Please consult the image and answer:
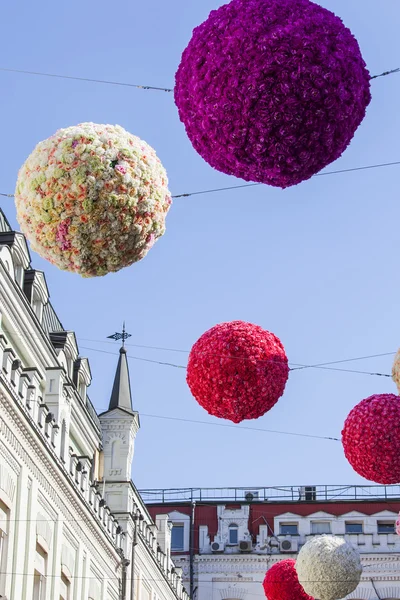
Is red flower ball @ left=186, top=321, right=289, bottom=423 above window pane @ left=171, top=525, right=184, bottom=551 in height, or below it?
below

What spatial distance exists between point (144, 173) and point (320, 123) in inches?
69.3

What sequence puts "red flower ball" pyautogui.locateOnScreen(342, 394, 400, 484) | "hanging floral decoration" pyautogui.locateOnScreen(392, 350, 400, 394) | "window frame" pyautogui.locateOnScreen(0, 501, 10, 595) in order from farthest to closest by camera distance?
1. "window frame" pyautogui.locateOnScreen(0, 501, 10, 595)
2. "red flower ball" pyautogui.locateOnScreen(342, 394, 400, 484)
3. "hanging floral decoration" pyautogui.locateOnScreen(392, 350, 400, 394)

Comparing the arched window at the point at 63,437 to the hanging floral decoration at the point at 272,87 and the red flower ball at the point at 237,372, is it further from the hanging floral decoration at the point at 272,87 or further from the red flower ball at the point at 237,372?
the hanging floral decoration at the point at 272,87

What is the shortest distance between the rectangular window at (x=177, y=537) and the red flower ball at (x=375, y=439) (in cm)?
3061

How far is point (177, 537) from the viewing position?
44.2 metres

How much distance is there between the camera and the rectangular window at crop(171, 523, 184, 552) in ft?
144

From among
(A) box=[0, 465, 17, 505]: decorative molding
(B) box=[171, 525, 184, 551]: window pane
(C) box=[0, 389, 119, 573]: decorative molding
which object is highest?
(B) box=[171, 525, 184, 551]: window pane

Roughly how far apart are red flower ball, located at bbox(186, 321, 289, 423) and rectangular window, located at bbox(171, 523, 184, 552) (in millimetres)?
31614

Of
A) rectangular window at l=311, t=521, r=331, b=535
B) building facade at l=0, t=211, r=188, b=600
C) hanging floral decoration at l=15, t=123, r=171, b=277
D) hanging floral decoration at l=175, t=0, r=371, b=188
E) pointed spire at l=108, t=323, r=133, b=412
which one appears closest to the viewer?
hanging floral decoration at l=175, t=0, r=371, b=188

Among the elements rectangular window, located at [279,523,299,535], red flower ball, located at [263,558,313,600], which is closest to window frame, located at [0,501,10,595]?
red flower ball, located at [263,558,313,600]

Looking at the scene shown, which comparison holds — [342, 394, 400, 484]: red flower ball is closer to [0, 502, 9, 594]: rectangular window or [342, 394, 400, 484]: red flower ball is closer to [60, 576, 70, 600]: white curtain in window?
[0, 502, 9, 594]: rectangular window

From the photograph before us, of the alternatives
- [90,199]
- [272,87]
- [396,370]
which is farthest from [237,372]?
[272,87]

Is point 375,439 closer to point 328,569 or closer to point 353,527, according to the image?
point 328,569

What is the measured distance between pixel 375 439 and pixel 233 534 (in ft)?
102
